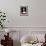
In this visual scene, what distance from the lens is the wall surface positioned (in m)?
3.49

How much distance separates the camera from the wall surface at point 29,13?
3492mm

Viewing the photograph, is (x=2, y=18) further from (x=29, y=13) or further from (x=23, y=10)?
(x=29, y=13)

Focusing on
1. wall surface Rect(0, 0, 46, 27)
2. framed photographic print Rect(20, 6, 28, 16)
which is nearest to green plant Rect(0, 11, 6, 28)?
wall surface Rect(0, 0, 46, 27)

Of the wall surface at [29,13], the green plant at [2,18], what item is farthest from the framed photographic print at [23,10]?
the green plant at [2,18]

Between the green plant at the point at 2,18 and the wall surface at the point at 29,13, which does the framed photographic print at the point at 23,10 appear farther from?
the green plant at the point at 2,18

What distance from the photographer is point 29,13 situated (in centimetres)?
350

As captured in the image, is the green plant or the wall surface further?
the wall surface

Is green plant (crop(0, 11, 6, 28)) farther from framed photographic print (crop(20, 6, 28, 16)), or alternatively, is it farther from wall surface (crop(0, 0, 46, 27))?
framed photographic print (crop(20, 6, 28, 16))

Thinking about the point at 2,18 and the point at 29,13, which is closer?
the point at 2,18

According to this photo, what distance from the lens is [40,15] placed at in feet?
11.5

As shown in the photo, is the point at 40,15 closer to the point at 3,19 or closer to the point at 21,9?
the point at 21,9

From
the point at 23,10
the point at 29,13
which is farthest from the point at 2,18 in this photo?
the point at 29,13

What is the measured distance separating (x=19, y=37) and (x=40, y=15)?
788mm

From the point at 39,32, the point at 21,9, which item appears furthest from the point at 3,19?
the point at 39,32
